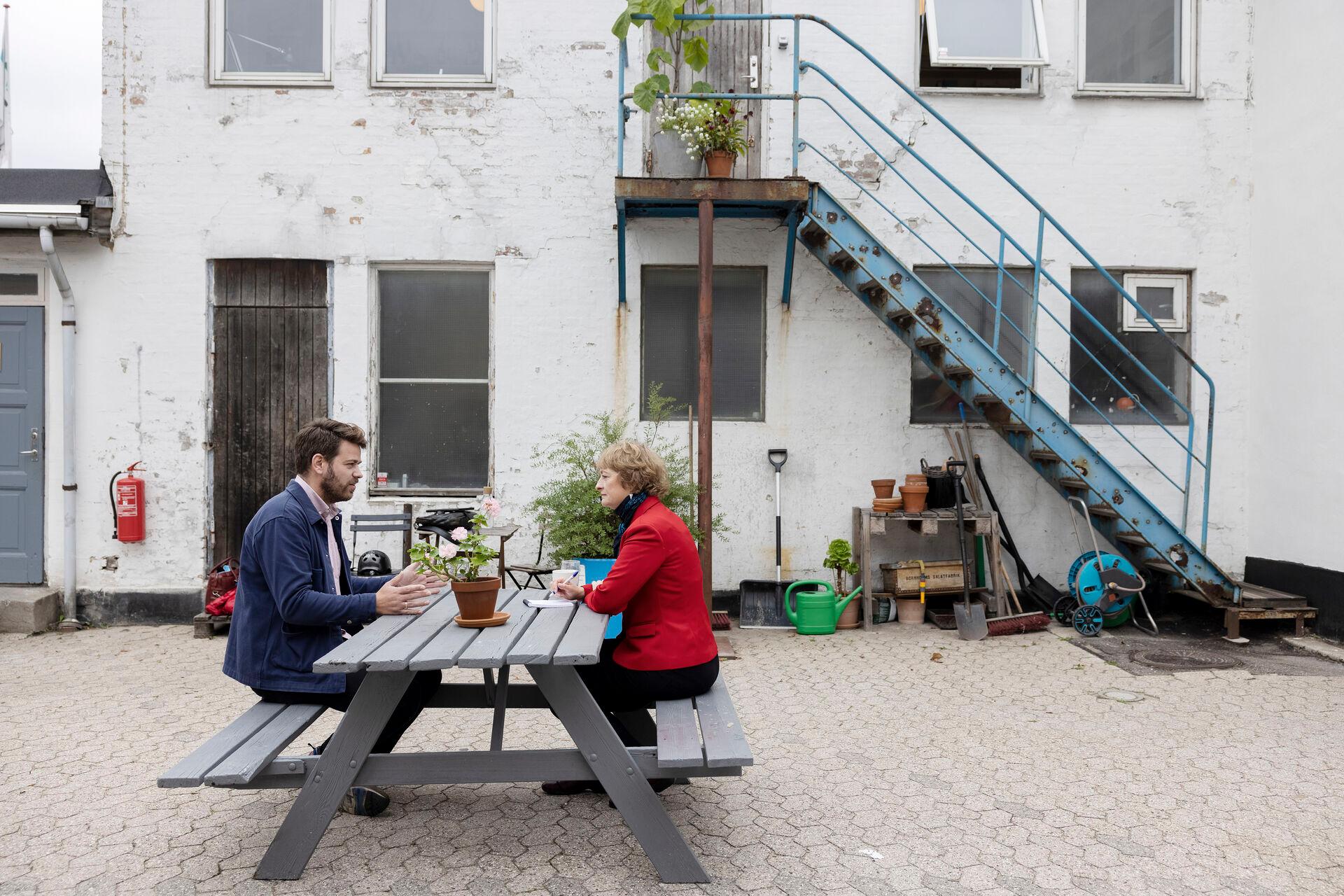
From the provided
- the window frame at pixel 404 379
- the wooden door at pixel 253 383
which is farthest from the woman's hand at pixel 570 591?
the wooden door at pixel 253 383

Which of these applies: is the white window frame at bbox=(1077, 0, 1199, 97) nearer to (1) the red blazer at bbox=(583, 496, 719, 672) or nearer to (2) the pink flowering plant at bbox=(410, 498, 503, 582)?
(1) the red blazer at bbox=(583, 496, 719, 672)

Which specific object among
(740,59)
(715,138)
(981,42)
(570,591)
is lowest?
(570,591)

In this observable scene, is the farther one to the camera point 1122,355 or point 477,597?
point 1122,355

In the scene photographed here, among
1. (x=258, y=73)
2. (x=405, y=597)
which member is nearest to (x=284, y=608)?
(x=405, y=597)

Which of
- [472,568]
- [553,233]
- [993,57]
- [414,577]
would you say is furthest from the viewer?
[993,57]

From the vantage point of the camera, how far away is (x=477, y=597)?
3.53 m

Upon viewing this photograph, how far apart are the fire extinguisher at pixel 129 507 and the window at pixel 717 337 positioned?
400 centimetres

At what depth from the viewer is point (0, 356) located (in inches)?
303

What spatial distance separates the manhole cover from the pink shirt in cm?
511

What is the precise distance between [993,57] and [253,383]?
646cm

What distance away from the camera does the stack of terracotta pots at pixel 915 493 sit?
24.6ft

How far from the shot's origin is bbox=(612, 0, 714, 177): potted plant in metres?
5.00

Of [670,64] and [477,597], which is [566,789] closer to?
[477,597]

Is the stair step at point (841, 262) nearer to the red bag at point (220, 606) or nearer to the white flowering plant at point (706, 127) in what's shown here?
the white flowering plant at point (706, 127)
